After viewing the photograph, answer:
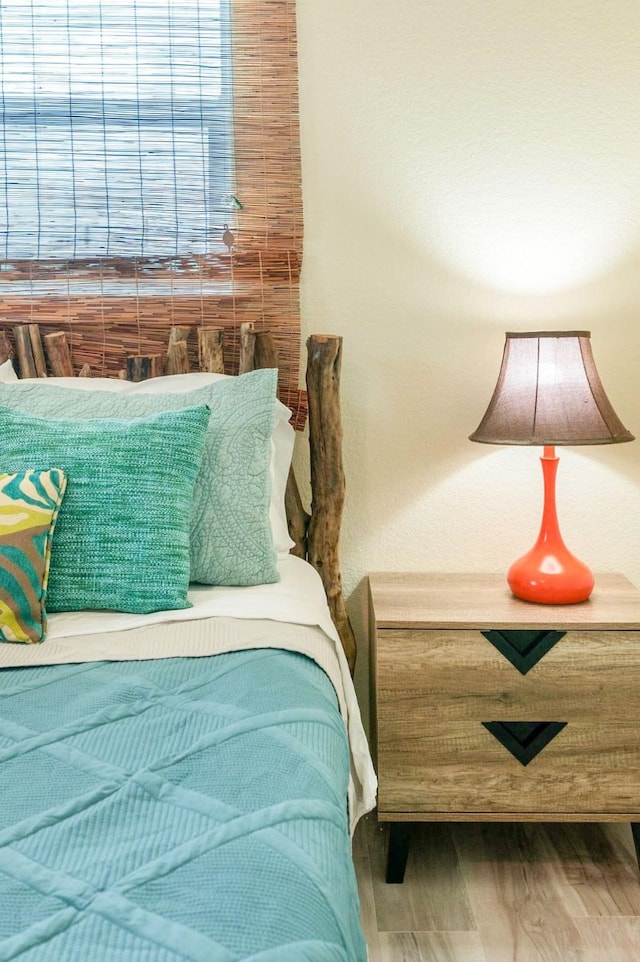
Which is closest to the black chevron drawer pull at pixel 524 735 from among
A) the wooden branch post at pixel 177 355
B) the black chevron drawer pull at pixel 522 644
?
the black chevron drawer pull at pixel 522 644

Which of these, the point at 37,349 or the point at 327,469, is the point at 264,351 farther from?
the point at 37,349

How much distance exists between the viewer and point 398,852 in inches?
79.0

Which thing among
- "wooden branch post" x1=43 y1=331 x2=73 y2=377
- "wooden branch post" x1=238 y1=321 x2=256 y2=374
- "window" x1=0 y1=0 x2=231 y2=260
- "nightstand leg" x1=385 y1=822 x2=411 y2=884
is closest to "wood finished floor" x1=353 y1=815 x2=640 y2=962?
"nightstand leg" x1=385 y1=822 x2=411 y2=884

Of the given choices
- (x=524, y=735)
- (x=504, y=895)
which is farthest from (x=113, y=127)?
(x=504, y=895)

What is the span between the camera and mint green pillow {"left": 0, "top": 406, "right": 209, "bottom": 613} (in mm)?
1703

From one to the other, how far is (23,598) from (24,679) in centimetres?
21

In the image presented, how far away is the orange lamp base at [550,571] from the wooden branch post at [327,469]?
0.45 metres

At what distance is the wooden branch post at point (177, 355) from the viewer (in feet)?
7.55

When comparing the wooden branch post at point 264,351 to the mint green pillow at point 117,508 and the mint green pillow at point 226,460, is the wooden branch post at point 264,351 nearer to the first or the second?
the mint green pillow at point 226,460

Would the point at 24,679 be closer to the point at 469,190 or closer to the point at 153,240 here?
the point at 153,240

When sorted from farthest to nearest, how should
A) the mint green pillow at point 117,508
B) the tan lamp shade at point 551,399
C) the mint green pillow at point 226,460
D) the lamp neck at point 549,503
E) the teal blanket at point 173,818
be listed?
1. the lamp neck at point 549,503
2. the tan lamp shade at point 551,399
3. the mint green pillow at point 226,460
4. the mint green pillow at point 117,508
5. the teal blanket at point 173,818

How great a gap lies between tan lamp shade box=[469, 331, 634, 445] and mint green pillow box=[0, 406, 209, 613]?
0.73 meters

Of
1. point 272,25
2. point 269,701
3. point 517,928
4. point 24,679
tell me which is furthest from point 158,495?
point 272,25

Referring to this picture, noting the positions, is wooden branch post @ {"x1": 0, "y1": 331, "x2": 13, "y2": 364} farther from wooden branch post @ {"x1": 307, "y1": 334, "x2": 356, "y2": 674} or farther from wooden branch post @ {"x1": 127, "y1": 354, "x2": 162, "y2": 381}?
wooden branch post @ {"x1": 307, "y1": 334, "x2": 356, "y2": 674}
